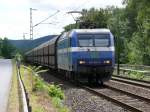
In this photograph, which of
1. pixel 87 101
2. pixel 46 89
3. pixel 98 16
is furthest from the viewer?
pixel 98 16

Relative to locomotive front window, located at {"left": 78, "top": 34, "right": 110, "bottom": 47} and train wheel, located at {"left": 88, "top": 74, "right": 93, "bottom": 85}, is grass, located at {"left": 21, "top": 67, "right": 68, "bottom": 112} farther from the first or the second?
train wheel, located at {"left": 88, "top": 74, "right": 93, "bottom": 85}

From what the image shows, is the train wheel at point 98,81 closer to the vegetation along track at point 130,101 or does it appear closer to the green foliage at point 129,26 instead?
the green foliage at point 129,26

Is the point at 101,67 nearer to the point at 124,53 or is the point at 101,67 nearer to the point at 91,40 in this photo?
the point at 91,40

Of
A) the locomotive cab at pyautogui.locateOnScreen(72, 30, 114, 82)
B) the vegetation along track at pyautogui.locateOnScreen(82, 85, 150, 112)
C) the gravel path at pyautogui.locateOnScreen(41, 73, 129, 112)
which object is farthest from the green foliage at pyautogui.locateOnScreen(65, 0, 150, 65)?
the vegetation along track at pyautogui.locateOnScreen(82, 85, 150, 112)

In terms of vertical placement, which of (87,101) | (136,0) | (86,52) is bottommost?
(87,101)

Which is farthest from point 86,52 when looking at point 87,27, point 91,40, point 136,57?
point 136,57

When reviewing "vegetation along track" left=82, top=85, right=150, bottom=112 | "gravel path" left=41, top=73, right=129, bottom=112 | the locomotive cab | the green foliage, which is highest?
the green foliage

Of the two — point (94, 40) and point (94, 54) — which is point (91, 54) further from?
point (94, 40)

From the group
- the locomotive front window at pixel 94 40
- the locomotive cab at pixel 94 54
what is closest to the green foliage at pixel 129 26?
the locomotive front window at pixel 94 40

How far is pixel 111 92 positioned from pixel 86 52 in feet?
16.2

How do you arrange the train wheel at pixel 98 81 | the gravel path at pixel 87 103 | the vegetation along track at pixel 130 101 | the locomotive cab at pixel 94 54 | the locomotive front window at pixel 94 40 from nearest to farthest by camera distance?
1. the vegetation along track at pixel 130 101
2. the gravel path at pixel 87 103
3. the locomotive cab at pixel 94 54
4. the locomotive front window at pixel 94 40
5. the train wheel at pixel 98 81

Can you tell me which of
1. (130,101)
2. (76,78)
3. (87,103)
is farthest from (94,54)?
(87,103)

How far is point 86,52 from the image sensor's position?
97.4 ft

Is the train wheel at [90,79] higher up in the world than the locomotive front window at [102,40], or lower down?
lower down
